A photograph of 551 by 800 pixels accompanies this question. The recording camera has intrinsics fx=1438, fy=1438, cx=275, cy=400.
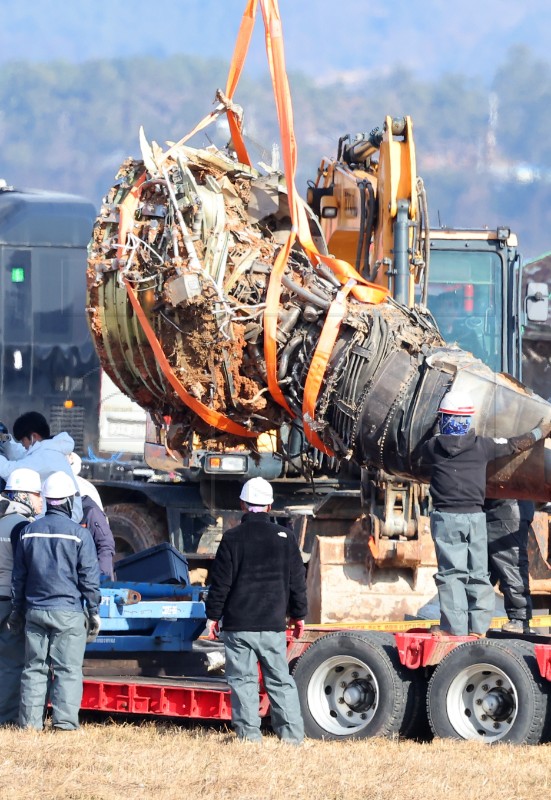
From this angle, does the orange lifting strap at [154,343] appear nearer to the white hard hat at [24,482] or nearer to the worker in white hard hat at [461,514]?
the white hard hat at [24,482]

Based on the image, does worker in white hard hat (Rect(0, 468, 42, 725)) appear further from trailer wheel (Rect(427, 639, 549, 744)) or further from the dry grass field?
trailer wheel (Rect(427, 639, 549, 744))

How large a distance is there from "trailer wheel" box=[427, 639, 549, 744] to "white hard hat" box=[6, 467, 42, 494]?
2908mm

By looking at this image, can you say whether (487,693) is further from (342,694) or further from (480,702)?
(342,694)

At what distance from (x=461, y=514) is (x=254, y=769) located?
2360 mm

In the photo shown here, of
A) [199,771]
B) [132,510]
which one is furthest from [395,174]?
[199,771]

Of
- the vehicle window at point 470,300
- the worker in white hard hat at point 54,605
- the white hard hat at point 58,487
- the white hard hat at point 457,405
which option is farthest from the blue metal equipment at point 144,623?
the vehicle window at point 470,300

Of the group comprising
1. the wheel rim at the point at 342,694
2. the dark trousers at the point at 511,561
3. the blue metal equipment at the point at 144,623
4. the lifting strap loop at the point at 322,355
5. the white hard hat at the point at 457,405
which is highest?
the lifting strap loop at the point at 322,355

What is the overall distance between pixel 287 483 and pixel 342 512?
1120mm

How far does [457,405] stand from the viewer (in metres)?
9.27

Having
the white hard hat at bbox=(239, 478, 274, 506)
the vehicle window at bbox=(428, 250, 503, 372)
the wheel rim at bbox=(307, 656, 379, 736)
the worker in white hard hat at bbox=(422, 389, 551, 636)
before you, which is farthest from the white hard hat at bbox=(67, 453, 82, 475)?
the vehicle window at bbox=(428, 250, 503, 372)

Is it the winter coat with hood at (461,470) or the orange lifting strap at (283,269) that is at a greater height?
the orange lifting strap at (283,269)

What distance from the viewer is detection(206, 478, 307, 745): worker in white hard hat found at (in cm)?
859

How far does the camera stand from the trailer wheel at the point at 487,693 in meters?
8.44

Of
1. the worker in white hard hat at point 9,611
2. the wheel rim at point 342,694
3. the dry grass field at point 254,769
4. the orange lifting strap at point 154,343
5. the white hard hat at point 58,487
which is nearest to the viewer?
the dry grass field at point 254,769
